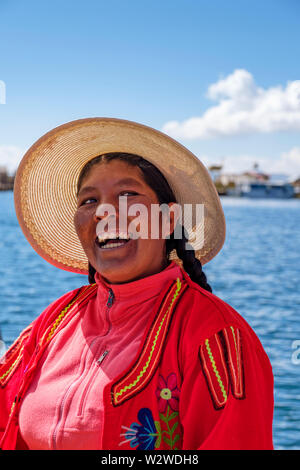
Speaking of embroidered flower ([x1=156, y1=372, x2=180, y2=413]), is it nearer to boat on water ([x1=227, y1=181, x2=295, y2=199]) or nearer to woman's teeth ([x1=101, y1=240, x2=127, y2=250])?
woman's teeth ([x1=101, y1=240, x2=127, y2=250])

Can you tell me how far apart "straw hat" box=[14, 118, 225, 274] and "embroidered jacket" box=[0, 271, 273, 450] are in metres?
0.45

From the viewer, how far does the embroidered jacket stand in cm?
139

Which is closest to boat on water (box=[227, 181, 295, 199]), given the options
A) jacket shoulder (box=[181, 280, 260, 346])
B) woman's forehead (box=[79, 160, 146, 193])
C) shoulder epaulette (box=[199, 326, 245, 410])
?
woman's forehead (box=[79, 160, 146, 193])

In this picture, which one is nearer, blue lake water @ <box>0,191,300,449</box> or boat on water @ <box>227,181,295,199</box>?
blue lake water @ <box>0,191,300,449</box>

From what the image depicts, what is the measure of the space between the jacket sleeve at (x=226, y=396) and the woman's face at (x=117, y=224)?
0.39 meters

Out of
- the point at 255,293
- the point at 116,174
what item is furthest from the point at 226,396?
the point at 255,293

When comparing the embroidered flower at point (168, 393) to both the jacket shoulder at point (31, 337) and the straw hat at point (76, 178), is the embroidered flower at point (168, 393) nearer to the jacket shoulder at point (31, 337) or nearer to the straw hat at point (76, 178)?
the jacket shoulder at point (31, 337)

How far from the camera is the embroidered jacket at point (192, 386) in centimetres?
139

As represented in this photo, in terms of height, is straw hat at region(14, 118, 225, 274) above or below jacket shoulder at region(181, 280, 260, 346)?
above

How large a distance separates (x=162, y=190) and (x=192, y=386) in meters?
0.70

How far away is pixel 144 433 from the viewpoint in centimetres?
150

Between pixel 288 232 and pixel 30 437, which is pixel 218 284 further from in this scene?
pixel 288 232

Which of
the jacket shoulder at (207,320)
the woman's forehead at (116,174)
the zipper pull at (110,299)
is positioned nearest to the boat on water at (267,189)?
the woman's forehead at (116,174)

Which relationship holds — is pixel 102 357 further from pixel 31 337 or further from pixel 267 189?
pixel 267 189
